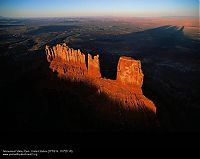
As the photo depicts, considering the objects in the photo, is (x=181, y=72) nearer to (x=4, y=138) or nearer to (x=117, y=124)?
(x=117, y=124)

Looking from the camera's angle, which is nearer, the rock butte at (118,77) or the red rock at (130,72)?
the red rock at (130,72)

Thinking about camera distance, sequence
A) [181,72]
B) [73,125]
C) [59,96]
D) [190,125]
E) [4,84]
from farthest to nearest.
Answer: [181,72] < [4,84] < [59,96] < [190,125] < [73,125]

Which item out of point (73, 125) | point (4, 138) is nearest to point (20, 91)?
point (73, 125)

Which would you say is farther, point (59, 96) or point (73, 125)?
point (59, 96)

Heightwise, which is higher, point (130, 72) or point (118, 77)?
point (130, 72)

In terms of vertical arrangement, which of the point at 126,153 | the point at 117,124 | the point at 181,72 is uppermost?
the point at 126,153

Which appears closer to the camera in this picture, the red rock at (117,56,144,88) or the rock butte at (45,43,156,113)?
the red rock at (117,56,144,88)

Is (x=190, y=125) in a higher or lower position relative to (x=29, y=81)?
lower

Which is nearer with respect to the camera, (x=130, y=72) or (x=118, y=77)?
(x=130, y=72)
